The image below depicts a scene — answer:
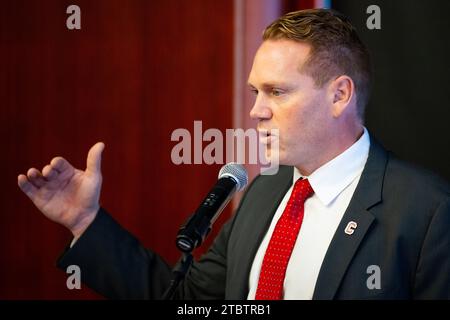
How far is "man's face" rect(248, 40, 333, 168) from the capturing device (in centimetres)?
152

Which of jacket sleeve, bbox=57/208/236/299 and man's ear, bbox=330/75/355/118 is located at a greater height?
man's ear, bbox=330/75/355/118

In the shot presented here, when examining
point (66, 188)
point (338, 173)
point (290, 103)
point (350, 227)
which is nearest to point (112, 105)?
point (66, 188)

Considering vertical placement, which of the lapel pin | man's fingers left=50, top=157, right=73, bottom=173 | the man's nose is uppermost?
the man's nose

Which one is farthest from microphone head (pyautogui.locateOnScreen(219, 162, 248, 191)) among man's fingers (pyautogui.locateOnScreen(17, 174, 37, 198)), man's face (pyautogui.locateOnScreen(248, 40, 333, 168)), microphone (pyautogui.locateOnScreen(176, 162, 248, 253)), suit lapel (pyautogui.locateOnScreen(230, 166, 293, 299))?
man's fingers (pyautogui.locateOnScreen(17, 174, 37, 198))

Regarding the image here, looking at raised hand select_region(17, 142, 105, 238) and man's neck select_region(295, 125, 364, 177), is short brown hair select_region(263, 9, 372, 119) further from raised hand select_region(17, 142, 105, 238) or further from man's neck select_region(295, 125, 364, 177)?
raised hand select_region(17, 142, 105, 238)

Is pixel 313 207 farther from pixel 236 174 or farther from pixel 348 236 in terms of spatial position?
pixel 236 174

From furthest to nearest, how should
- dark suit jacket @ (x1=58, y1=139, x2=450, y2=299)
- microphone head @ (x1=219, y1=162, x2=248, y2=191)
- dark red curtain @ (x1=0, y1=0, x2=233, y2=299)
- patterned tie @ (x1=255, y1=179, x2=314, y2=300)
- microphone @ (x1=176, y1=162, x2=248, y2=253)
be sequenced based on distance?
dark red curtain @ (x1=0, y1=0, x2=233, y2=299)
patterned tie @ (x1=255, y1=179, x2=314, y2=300)
dark suit jacket @ (x1=58, y1=139, x2=450, y2=299)
microphone head @ (x1=219, y1=162, x2=248, y2=191)
microphone @ (x1=176, y1=162, x2=248, y2=253)

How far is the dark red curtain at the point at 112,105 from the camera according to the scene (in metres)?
2.03

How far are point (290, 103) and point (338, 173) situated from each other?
216mm

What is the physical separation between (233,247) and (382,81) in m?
0.70

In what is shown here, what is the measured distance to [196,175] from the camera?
2047mm

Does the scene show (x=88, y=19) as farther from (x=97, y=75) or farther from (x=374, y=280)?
(x=374, y=280)

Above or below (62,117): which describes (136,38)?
above
